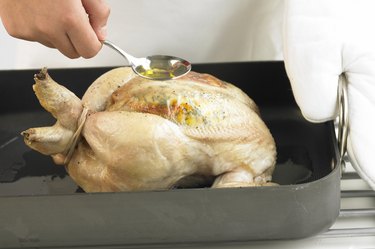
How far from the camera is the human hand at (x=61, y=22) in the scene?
2.91 feet

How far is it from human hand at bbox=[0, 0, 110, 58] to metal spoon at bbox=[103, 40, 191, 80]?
0.09 metres

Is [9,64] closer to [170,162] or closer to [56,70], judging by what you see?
[56,70]

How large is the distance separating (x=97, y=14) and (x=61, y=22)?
9cm

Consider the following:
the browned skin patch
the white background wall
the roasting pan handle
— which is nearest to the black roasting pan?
the roasting pan handle

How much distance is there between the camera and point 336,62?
90cm

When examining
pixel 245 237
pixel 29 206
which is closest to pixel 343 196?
pixel 245 237

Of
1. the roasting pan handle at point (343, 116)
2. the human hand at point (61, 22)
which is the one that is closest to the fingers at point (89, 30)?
the human hand at point (61, 22)

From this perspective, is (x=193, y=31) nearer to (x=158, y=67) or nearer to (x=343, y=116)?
(x=158, y=67)

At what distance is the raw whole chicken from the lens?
0.90 meters

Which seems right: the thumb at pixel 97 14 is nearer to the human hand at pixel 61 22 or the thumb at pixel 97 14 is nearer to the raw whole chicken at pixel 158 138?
the human hand at pixel 61 22

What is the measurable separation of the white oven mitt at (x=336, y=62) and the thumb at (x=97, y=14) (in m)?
0.31

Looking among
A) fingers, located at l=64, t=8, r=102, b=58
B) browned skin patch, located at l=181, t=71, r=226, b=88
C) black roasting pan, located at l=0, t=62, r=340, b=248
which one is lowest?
black roasting pan, located at l=0, t=62, r=340, b=248

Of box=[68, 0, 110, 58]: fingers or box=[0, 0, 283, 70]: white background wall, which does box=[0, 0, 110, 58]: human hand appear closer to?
box=[68, 0, 110, 58]: fingers

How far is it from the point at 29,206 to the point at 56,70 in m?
0.50
